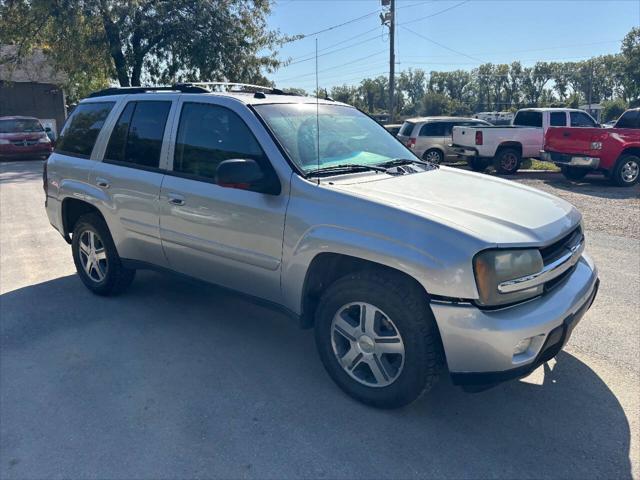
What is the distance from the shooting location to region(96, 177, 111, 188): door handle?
4605 millimetres

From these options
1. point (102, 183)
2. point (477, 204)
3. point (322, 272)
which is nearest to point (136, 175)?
point (102, 183)

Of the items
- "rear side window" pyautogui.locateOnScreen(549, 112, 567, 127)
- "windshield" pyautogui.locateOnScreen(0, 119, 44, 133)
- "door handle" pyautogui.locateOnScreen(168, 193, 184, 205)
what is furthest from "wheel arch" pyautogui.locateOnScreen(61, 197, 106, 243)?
"windshield" pyautogui.locateOnScreen(0, 119, 44, 133)

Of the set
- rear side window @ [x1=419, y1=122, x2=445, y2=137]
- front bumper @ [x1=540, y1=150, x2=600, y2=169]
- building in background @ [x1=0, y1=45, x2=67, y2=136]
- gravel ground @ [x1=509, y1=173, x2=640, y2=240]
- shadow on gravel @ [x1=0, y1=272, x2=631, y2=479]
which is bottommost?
shadow on gravel @ [x1=0, y1=272, x2=631, y2=479]

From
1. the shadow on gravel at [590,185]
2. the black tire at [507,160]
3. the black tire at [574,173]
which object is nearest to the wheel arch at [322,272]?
the shadow on gravel at [590,185]

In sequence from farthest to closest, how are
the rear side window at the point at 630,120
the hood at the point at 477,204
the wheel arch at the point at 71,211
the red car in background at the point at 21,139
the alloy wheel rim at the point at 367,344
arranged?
1. the red car in background at the point at 21,139
2. the rear side window at the point at 630,120
3. the wheel arch at the point at 71,211
4. the alloy wheel rim at the point at 367,344
5. the hood at the point at 477,204

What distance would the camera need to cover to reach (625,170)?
1220cm

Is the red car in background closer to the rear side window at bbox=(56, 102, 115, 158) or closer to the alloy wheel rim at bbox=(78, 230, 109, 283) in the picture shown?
the rear side window at bbox=(56, 102, 115, 158)

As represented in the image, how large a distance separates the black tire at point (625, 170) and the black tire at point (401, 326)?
1136 centimetres

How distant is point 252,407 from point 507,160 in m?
13.9

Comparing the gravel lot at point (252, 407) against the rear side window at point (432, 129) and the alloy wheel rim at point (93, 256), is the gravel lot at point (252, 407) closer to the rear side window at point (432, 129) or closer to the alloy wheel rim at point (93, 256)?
the alloy wheel rim at point (93, 256)

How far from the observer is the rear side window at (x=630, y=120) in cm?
1250

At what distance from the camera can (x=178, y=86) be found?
4398 millimetres

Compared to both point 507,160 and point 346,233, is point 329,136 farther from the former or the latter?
point 507,160

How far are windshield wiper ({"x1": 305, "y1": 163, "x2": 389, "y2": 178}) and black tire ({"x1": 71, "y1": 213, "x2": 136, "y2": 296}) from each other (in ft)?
7.65
